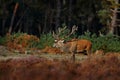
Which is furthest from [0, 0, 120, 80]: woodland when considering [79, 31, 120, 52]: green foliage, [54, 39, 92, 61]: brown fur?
[54, 39, 92, 61]: brown fur

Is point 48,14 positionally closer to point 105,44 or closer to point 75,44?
point 105,44

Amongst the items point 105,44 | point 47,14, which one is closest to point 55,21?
point 47,14

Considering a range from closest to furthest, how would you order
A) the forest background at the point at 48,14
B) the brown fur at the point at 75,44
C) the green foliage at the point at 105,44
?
1. the brown fur at the point at 75,44
2. the green foliage at the point at 105,44
3. the forest background at the point at 48,14

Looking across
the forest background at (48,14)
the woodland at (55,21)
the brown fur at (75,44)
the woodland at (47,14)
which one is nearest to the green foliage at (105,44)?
the woodland at (55,21)

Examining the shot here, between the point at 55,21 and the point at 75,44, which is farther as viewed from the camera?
the point at 55,21

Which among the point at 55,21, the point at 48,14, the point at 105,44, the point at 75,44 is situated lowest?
the point at 105,44

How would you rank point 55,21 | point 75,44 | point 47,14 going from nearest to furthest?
point 75,44
point 55,21
point 47,14

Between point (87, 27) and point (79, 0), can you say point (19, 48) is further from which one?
point (87, 27)

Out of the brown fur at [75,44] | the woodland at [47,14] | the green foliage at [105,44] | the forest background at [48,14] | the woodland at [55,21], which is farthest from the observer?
the woodland at [47,14]

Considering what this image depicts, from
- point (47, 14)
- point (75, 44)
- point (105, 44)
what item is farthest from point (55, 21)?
point (75, 44)

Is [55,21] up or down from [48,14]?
down

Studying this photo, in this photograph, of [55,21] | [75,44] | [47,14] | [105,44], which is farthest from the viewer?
[47,14]

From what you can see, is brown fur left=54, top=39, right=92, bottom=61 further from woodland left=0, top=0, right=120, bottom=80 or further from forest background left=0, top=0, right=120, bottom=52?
forest background left=0, top=0, right=120, bottom=52

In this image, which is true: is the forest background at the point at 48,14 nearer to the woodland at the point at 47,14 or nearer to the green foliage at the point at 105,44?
the woodland at the point at 47,14
